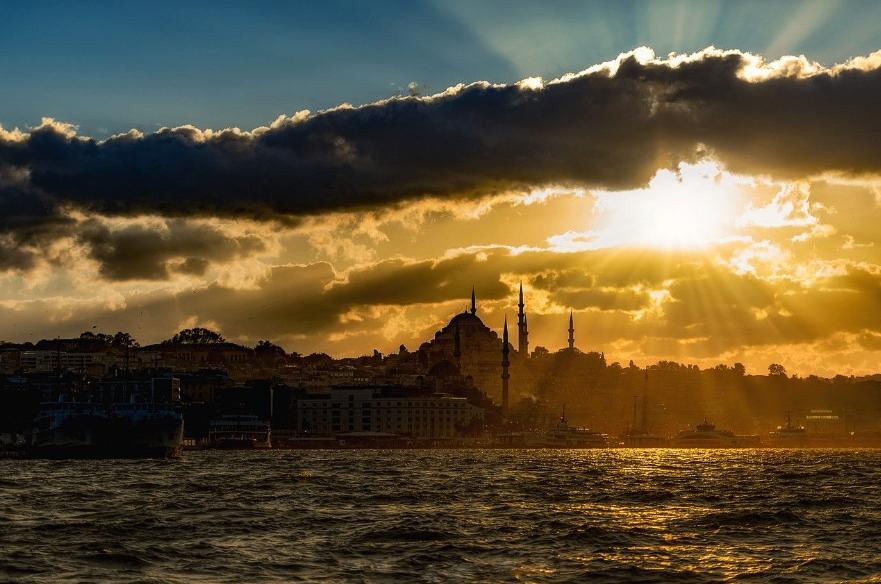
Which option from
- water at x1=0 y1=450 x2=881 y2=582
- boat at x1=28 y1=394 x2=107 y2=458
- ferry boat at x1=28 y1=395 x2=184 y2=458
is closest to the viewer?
water at x1=0 y1=450 x2=881 y2=582

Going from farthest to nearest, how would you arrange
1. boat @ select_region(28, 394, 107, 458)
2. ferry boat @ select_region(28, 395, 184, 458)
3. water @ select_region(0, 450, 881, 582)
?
ferry boat @ select_region(28, 395, 184, 458) < boat @ select_region(28, 394, 107, 458) < water @ select_region(0, 450, 881, 582)

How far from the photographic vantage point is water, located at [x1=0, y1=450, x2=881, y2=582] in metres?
43.3

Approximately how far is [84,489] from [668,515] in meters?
36.5

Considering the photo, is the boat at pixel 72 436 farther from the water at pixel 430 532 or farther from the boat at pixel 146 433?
the water at pixel 430 532

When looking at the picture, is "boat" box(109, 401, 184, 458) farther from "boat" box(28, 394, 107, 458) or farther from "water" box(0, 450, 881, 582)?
"water" box(0, 450, 881, 582)

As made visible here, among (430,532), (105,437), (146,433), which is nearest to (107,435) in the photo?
(105,437)

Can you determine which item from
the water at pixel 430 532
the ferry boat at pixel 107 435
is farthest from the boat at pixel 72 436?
the water at pixel 430 532

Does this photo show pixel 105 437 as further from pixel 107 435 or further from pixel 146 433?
pixel 146 433

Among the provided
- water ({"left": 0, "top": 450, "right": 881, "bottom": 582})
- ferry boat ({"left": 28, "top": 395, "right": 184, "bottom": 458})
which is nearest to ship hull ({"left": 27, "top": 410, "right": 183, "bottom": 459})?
ferry boat ({"left": 28, "top": 395, "right": 184, "bottom": 458})

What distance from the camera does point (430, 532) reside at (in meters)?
54.4

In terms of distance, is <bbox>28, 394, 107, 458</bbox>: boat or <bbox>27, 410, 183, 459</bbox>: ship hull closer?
<bbox>28, 394, 107, 458</bbox>: boat

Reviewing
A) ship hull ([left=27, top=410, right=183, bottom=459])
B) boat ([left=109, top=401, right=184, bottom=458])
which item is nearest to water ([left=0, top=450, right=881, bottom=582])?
ship hull ([left=27, top=410, right=183, bottom=459])

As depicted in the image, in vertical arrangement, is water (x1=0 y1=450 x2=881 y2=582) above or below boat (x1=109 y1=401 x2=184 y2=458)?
below

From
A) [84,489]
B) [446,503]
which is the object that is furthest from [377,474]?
[446,503]
